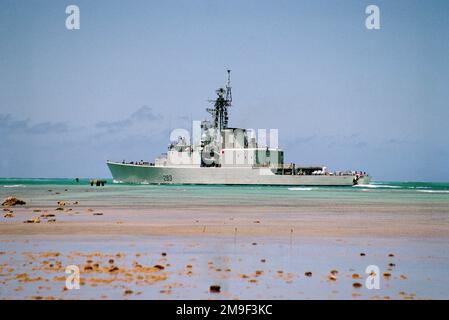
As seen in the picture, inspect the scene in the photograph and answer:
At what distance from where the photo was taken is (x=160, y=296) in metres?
8.05

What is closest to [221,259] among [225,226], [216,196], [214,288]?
[214,288]

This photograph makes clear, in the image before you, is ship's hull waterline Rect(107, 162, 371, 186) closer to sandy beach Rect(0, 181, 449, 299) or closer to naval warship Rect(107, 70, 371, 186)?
naval warship Rect(107, 70, 371, 186)

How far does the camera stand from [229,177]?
92.0 m

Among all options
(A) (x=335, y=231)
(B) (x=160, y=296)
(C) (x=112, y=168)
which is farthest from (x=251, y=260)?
(C) (x=112, y=168)

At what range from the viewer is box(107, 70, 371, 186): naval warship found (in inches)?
3585

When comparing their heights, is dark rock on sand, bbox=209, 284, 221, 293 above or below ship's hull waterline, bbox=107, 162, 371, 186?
below

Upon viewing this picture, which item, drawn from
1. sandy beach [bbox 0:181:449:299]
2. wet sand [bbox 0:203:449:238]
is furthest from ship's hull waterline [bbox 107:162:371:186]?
sandy beach [bbox 0:181:449:299]

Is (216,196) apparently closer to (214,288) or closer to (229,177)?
(214,288)

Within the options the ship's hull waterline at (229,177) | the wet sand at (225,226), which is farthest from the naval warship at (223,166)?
the wet sand at (225,226)

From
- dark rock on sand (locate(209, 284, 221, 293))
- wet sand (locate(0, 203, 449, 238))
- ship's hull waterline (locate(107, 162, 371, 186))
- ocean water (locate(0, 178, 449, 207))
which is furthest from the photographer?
ship's hull waterline (locate(107, 162, 371, 186))

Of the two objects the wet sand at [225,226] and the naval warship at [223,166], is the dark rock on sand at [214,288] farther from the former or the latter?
the naval warship at [223,166]

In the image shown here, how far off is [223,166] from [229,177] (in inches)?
86.6

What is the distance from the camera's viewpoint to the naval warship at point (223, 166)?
9106 cm
